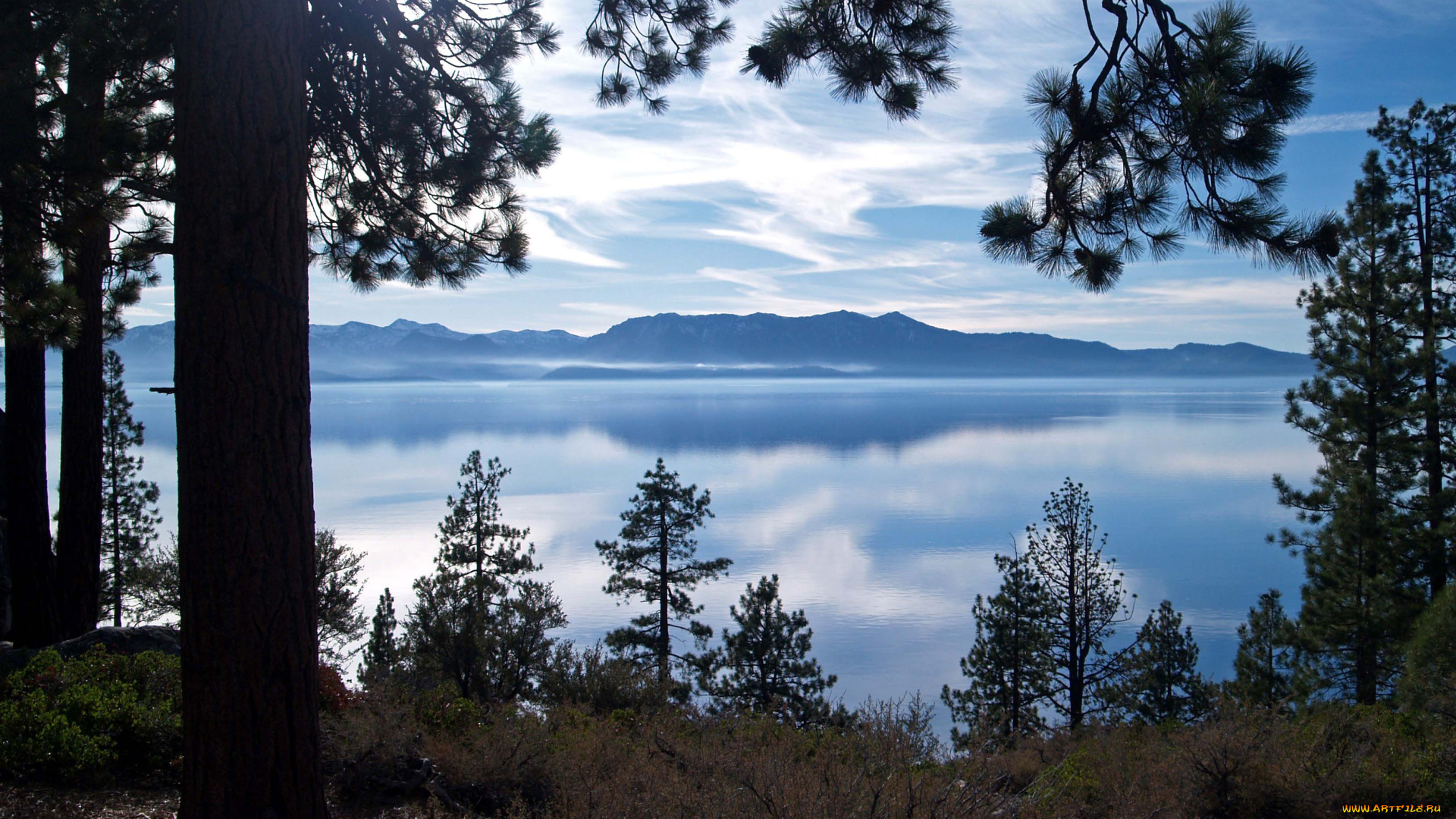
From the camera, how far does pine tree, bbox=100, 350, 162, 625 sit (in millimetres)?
22978

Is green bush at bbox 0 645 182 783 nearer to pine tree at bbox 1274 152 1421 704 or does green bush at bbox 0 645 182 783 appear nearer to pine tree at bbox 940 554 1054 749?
pine tree at bbox 940 554 1054 749

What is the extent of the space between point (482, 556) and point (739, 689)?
7800mm

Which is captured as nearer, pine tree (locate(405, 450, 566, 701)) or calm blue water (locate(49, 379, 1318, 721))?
pine tree (locate(405, 450, 566, 701))

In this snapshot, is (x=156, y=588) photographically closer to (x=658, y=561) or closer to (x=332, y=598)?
(x=332, y=598)

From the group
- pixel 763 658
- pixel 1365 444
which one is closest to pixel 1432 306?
pixel 1365 444

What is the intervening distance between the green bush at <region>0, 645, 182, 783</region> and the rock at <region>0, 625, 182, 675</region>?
1033 mm

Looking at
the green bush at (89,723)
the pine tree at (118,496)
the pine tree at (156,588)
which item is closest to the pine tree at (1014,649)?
the green bush at (89,723)

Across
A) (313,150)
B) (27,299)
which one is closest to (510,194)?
(313,150)

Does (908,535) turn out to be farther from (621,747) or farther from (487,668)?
(621,747)

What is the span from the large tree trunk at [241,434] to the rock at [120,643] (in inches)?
200

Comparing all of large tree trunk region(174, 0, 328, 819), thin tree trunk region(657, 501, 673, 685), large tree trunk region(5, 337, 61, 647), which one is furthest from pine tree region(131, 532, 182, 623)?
large tree trunk region(174, 0, 328, 819)

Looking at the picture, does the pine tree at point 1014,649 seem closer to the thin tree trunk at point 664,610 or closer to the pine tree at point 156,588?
the thin tree trunk at point 664,610

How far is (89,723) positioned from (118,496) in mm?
24693

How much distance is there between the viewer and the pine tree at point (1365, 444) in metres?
18.2
